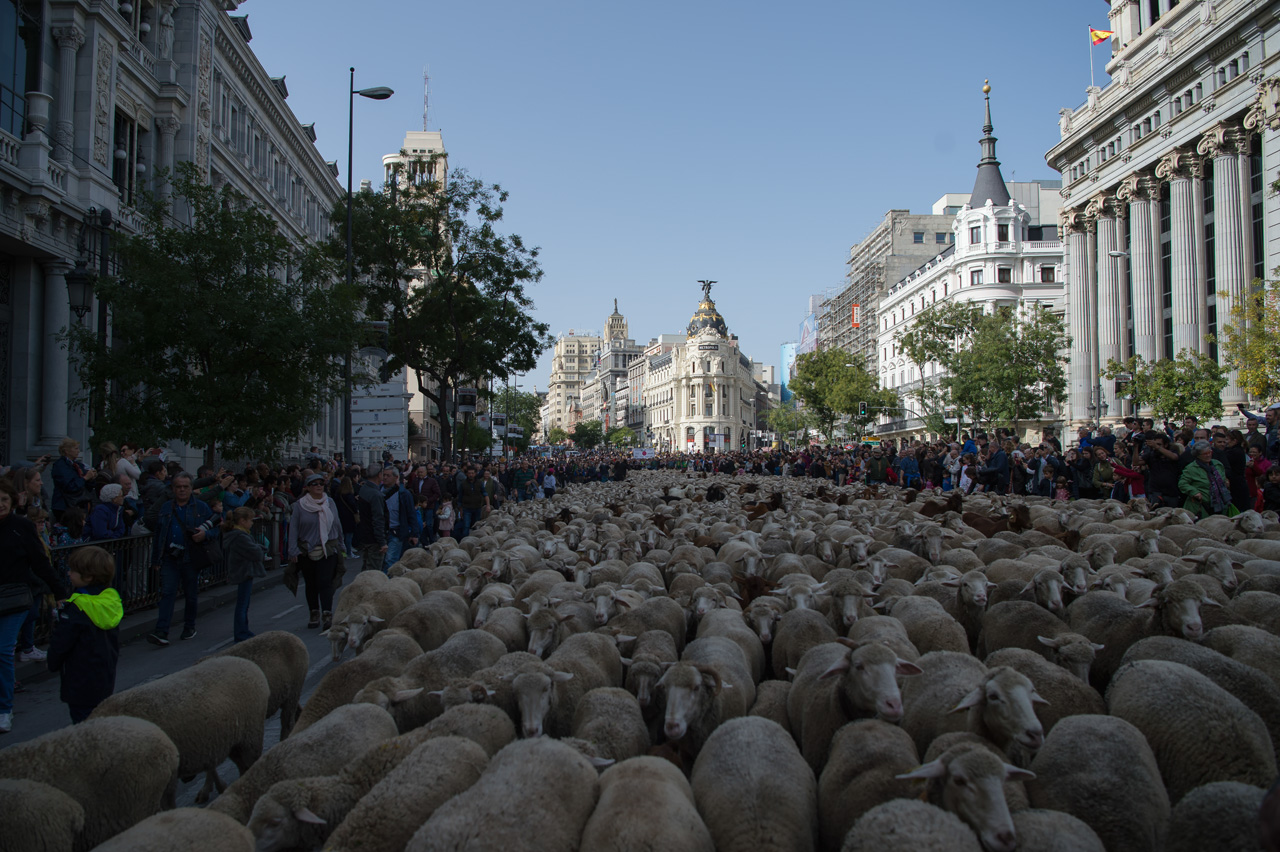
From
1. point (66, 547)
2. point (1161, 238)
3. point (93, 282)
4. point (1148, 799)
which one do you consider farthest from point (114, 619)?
point (1161, 238)

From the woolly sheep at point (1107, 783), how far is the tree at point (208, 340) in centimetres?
1460

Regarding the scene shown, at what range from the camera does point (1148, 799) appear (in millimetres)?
3533

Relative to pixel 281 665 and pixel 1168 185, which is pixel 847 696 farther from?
pixel 1168 185

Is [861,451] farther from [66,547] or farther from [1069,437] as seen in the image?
[66,547]

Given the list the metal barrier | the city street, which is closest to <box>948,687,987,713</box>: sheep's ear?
the city street

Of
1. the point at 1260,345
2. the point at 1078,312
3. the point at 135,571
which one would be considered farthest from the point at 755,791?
the point at 1078,312

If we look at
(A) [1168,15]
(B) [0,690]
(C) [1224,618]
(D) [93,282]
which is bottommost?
(B) [0,690]

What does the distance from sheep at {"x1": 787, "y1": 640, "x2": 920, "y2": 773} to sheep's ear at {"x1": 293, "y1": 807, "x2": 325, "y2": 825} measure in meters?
2.61

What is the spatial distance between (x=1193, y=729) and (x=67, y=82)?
23979 millimetres

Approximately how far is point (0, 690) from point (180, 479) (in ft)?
11.5

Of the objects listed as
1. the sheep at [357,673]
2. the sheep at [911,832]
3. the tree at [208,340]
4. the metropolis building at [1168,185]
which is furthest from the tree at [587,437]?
the sheep at [911,832]

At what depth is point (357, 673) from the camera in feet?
18.7

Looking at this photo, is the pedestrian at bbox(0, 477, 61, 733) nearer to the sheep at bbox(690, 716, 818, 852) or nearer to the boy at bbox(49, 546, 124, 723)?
the boy at bbox(49, 546, 124, 723)

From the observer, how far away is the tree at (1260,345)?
80.3ft
